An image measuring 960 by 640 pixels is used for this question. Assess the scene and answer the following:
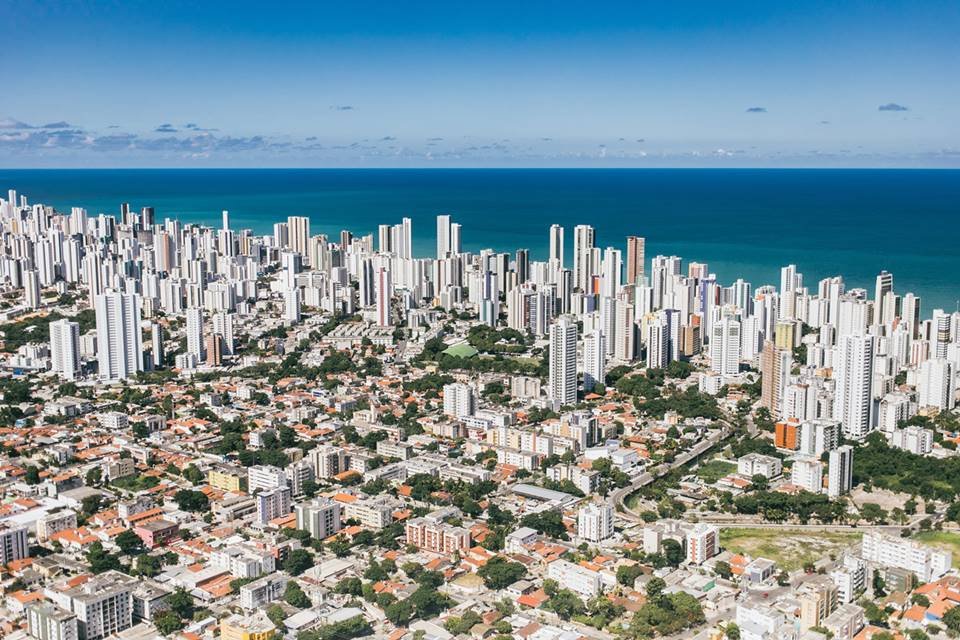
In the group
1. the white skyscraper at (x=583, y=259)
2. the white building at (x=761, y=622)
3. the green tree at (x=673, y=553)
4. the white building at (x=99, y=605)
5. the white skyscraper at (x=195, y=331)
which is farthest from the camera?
the white skyscraper at (x=583, y=259)

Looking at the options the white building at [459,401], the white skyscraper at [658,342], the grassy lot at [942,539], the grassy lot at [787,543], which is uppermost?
the white skyscraper at [658,342]

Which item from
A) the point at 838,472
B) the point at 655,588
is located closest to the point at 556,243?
the point at 838,472

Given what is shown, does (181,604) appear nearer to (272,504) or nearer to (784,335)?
(272,504)

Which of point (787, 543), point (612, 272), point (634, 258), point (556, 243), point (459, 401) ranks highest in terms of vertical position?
point (556, 243)

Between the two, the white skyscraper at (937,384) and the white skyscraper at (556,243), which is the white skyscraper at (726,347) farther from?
the white skyscraper at (556,243)

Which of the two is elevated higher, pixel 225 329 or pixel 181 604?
pixel 225 329

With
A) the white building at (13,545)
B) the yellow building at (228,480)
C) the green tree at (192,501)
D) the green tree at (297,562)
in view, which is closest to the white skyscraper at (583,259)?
the yellow building at (228,480)
